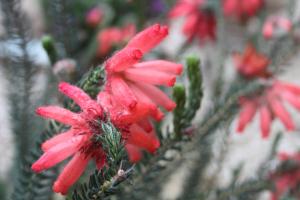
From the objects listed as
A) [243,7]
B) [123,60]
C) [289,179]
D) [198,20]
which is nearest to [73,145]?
[123,60]

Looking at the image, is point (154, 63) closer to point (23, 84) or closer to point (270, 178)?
point (23, 84)

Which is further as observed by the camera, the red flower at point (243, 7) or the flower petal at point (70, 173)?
the red flower at point (243, 7)

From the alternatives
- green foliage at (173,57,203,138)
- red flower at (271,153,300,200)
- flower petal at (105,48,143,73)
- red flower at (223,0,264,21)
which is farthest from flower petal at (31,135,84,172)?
red flower at (223,0,264,21)

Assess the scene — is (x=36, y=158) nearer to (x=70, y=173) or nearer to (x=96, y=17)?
(x=70, y=173)

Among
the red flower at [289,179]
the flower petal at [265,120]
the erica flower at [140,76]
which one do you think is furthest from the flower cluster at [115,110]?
the red flower at [289,179]

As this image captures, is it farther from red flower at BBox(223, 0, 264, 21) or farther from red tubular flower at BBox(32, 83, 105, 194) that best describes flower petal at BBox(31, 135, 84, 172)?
red flower at BBox(223, 0, 264, 21)

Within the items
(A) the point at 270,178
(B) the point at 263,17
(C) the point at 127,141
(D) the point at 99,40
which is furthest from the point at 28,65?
(D) the point at 99,40

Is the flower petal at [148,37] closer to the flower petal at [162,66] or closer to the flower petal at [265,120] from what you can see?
the flower petal at [162,66]
